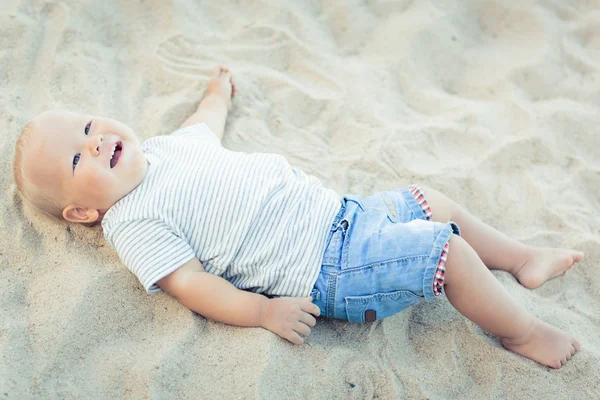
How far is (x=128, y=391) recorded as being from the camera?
5.74ft

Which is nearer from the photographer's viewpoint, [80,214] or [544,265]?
[80,214]

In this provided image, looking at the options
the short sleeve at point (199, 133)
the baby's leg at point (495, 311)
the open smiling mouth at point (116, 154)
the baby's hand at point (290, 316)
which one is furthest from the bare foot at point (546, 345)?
the open smiling mouth at point (116, 154)

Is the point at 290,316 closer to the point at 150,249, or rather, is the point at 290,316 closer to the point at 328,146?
the point at 150,249

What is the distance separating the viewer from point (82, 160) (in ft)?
6.46

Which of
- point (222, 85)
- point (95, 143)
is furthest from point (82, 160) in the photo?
point (222, 85)

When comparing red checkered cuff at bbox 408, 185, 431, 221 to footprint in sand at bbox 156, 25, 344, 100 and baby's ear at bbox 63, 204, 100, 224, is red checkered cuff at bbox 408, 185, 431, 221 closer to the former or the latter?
footprint in sand at bbox 156, 25, 344, 100

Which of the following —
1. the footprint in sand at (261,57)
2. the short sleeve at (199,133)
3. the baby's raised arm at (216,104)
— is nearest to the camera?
the short sleeve at (199,133)

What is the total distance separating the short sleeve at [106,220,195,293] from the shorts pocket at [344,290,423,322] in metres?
0.58

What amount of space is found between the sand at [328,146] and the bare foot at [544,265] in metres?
0.05

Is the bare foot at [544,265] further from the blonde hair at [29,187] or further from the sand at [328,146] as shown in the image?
the blonde hair at [29,187]

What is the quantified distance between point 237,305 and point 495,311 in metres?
0.88

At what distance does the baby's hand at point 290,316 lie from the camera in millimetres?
1906

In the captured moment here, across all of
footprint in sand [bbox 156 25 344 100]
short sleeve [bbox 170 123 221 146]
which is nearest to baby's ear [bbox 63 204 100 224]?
short sleeve [bbox 170 123 221 146]

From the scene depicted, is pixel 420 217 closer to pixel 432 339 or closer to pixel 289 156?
pixel 432 339
